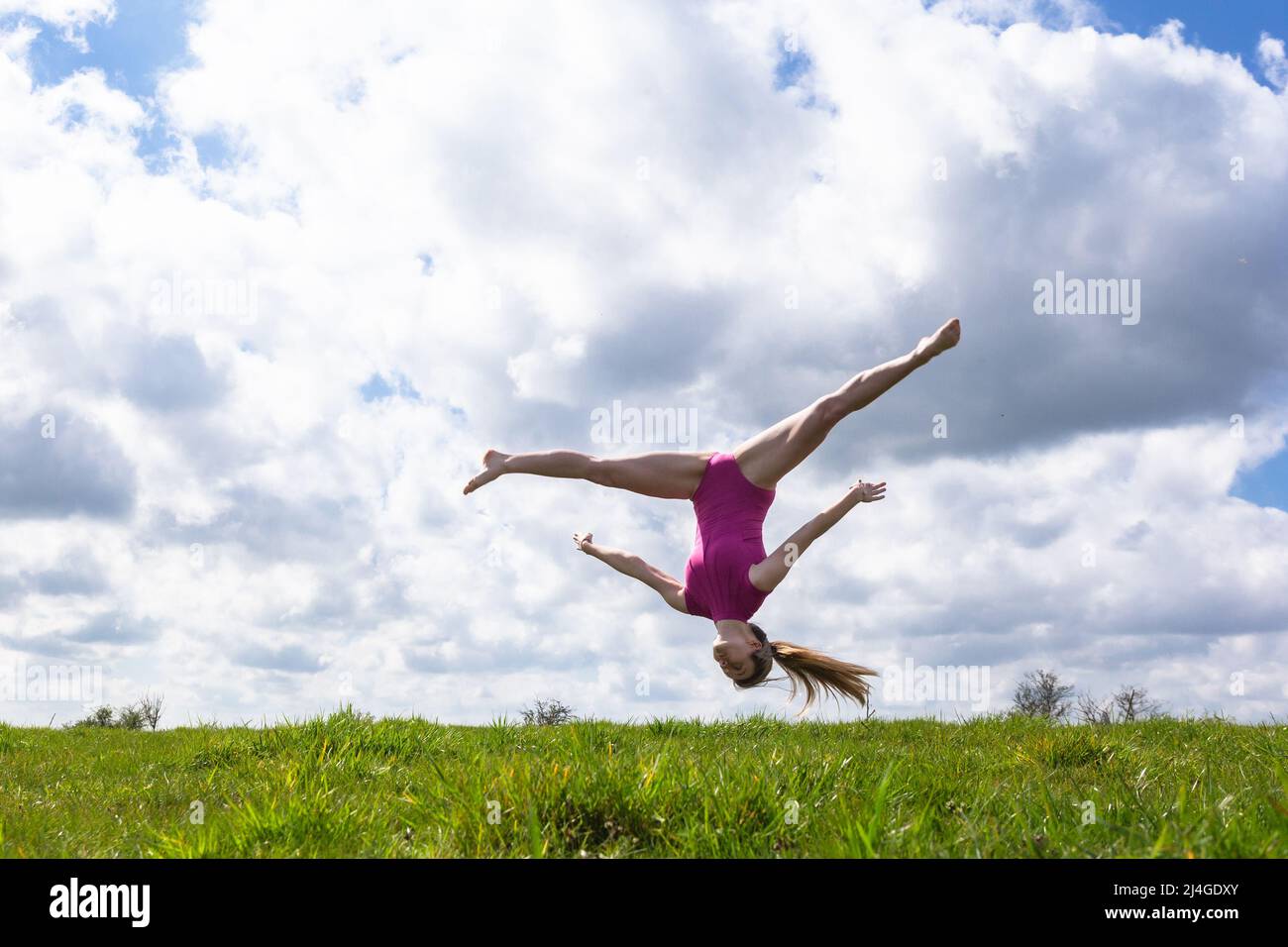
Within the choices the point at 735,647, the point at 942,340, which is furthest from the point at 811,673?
the point at 942,340

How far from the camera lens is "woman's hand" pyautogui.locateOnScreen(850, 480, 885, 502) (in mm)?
7859

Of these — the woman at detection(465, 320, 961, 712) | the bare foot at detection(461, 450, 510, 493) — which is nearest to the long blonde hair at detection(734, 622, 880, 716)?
the woman at detection(465, 320, 961, 712)

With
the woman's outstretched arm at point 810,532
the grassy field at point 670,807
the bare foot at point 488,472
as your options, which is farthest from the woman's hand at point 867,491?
the bare foot at point 488,472

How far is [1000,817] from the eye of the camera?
459cm

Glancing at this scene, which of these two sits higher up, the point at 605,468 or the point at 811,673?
the point at 605,468

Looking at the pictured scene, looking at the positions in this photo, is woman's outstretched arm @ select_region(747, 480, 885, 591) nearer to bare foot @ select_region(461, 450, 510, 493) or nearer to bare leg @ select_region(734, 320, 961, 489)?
bare leg @ select_region(734, 320, 961, 489)

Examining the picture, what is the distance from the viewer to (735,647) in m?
8.61

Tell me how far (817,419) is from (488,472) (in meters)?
2.97

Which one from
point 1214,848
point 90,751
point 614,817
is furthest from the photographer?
point 90,751

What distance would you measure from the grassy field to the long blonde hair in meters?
1.36

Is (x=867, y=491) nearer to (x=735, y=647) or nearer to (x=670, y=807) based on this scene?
(x=735, y=647)
